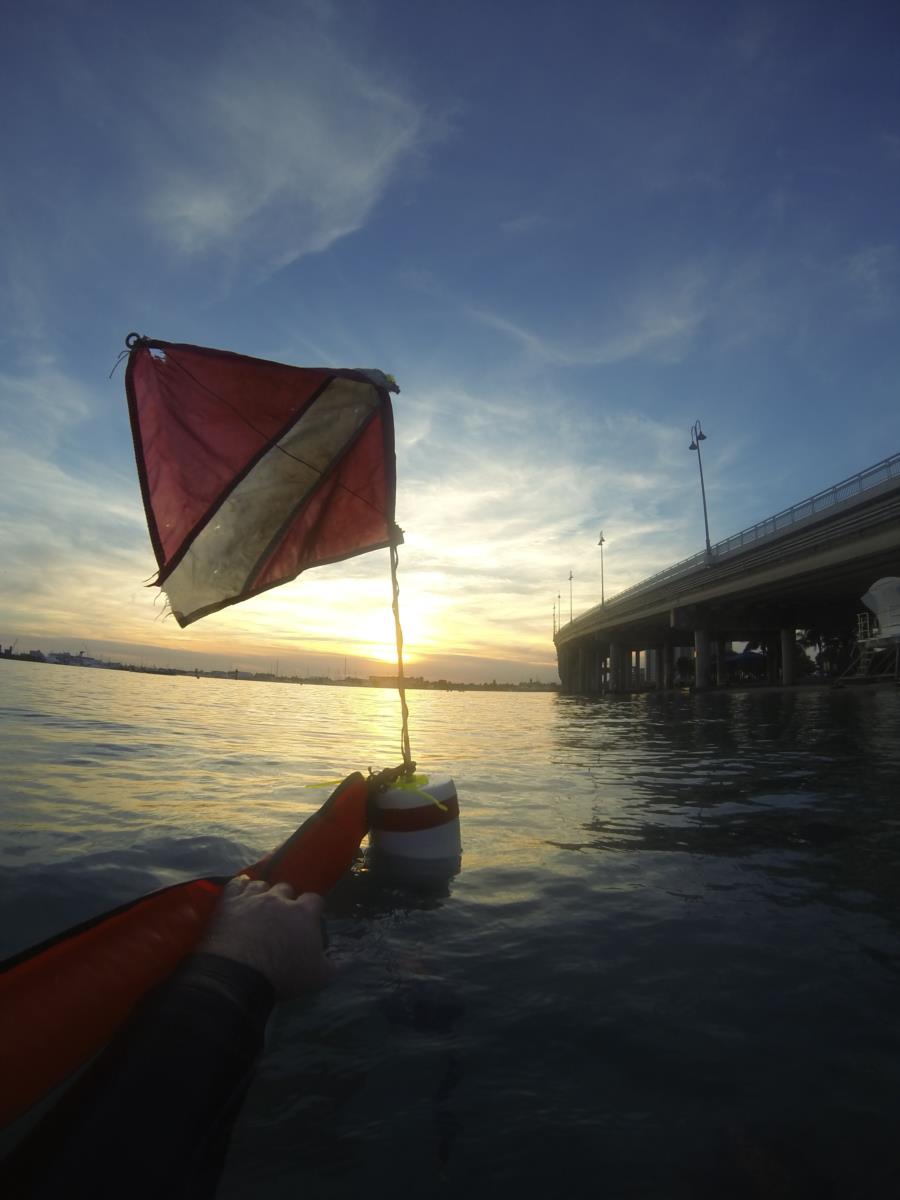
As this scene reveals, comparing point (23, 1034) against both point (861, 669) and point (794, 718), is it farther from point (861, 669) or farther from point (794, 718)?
point (861, 669)

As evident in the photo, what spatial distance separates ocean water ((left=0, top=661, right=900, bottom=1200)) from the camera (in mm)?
2191

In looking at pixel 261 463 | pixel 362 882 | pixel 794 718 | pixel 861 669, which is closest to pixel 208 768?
pixel 362 882

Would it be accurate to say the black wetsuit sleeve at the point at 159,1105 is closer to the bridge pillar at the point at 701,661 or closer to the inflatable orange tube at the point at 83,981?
the inflatable orange tube at the point at 83,981

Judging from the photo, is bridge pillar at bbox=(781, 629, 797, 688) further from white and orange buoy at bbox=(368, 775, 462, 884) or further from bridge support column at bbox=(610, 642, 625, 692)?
white and orange buoy at bbox=(368, 775, 462, 884)

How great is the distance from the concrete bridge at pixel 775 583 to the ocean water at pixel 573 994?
30369 millimetres

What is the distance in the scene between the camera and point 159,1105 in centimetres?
191

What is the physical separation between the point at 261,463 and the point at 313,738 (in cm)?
1568

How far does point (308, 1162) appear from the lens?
2.17m

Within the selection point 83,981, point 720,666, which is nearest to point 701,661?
point 720,666

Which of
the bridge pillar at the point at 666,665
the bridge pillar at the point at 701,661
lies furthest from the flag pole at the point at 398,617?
the bridge pillar at the point at 666,665

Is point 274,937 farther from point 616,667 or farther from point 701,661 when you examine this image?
point 616,667

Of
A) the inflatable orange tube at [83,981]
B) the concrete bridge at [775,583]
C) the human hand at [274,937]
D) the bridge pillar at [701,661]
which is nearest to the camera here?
the inflatable orange tube at [83,981]

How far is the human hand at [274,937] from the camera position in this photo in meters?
2.90

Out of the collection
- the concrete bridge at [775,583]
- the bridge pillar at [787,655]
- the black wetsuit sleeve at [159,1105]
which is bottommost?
the black wetsuit sleeve at [159,1105]
